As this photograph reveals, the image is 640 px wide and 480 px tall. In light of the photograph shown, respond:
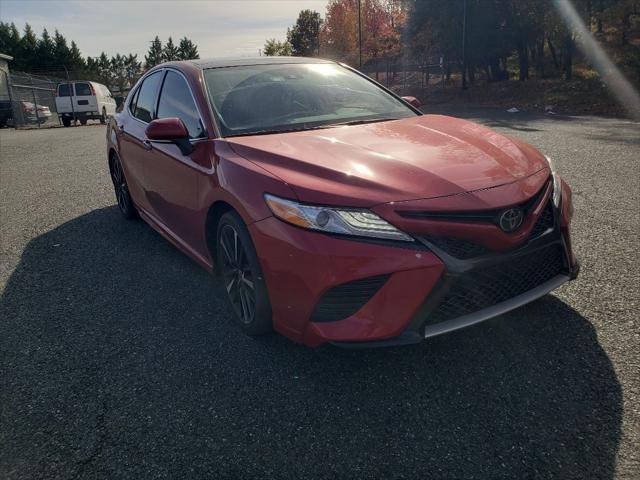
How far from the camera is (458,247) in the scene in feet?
8.03

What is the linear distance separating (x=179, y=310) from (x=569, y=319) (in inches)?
97.6

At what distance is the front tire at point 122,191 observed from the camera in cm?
584

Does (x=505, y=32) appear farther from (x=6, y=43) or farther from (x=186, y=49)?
(x=186, y=49)

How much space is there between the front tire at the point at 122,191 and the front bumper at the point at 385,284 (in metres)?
3.61

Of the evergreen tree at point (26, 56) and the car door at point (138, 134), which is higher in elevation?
the evergreen tree at point (26, 56)

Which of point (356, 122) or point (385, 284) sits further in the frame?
point (356, 122)

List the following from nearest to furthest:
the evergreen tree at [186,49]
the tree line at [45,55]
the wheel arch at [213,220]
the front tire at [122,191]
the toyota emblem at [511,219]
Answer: the toyota emblem at [511,219]
the wheel arch at [213,220]
the front tire at [122,191]
the tree line at [45,55]
the evergreen tree at [186,49]

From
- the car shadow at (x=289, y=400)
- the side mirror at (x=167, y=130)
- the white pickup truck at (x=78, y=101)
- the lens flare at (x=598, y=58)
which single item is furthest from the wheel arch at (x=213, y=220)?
the white pickup truck at (x=78, y=101)

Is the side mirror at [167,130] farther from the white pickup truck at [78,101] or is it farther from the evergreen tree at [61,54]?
the evergreen tree at [61,54]

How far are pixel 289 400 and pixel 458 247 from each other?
1.08m

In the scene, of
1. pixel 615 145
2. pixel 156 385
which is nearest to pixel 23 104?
pixel 615 145

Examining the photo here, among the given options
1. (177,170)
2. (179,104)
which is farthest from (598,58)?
(177,170)

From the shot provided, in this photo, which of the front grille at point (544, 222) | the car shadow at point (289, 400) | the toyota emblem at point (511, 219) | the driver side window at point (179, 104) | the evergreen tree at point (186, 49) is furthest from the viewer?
the evergreen tree at point (186, 49)

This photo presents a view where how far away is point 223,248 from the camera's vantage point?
3.33 metres
